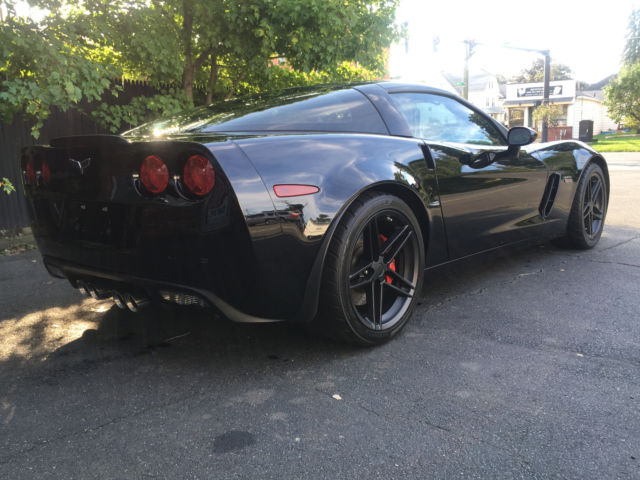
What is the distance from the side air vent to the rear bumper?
2579 mm

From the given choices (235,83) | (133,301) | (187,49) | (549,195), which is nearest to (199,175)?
(133,301)

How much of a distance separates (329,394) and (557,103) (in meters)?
59.1

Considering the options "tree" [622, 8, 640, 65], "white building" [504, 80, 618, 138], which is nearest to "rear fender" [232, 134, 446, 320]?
"white building" [504, 80, 618, 138]

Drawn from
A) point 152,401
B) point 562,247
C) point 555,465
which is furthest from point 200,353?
point 562,247

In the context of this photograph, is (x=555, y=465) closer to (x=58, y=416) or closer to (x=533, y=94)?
(x=58, y=416)

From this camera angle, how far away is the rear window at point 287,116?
2.72m

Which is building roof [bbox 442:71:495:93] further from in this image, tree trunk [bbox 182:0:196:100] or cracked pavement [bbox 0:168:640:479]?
cracked pavement [bbox 0:168:640:479]

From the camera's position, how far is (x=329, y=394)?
2318 mm

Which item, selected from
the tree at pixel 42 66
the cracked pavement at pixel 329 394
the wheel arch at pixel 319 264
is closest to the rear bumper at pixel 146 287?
the wheel arch at pixel 319 264

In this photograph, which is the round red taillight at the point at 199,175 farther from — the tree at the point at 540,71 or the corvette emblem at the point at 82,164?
the tree at the point at 540,71

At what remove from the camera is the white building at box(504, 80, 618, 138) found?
54062 mm

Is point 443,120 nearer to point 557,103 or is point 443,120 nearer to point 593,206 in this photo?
point 593,206

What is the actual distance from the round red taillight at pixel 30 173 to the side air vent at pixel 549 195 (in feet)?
11.0

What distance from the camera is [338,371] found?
8.35 ft
